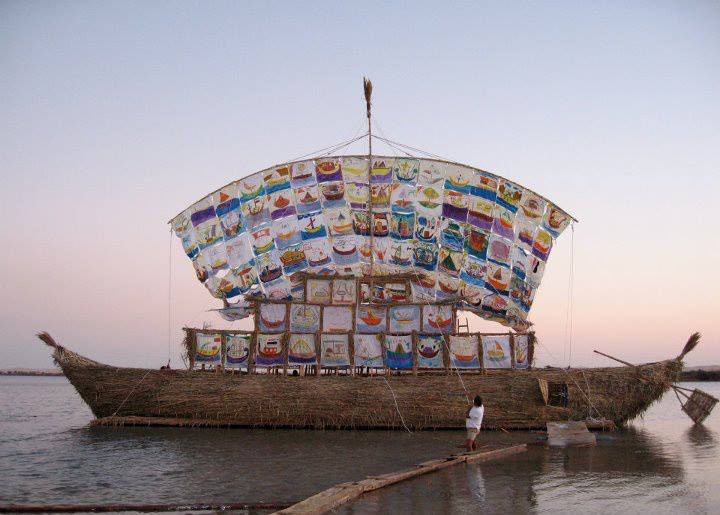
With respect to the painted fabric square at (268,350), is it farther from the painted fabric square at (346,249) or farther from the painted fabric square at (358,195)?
the painted fabric square at (358,195)

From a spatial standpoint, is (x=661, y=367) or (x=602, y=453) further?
(x=661, y=367)

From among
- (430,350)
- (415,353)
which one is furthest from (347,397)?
(430,350)

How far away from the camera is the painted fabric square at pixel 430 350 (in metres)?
21.6

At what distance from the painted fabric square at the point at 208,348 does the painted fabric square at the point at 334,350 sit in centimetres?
311

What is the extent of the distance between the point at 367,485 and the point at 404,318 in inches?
481

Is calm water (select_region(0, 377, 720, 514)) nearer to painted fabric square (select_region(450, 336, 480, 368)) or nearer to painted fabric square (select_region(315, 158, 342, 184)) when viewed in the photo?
painted fabric square (select_region(450, 336, 480, 368))

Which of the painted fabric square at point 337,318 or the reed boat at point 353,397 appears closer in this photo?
the reed boat at point 353,397

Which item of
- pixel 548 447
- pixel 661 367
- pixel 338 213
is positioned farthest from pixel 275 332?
pixel 661 367

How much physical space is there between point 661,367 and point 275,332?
11470mm

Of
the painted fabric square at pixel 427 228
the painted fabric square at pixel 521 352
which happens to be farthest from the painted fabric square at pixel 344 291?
the painted fabric square at pixel 521 352

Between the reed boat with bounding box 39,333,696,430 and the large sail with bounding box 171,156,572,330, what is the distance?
11.3 ft

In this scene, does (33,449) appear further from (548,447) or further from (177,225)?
(548,447)

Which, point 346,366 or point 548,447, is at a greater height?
point 346,366

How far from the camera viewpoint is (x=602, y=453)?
50.3 ft
